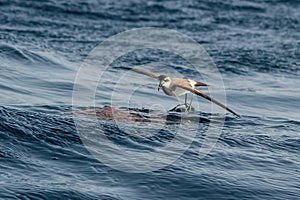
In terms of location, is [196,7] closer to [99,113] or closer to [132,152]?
[99,113]

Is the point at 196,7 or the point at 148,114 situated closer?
the point at 148,114

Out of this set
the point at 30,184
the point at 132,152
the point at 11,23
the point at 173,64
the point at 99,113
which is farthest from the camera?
the point at 11,23

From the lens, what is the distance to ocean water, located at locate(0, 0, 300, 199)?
10.4 meters

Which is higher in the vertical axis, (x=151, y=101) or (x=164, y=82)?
(x=164, y=82)

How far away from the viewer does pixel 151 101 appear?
48.2 feet

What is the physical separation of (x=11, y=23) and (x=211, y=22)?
6.10 meters

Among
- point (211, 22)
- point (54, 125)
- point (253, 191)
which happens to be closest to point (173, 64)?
point (211, 22)

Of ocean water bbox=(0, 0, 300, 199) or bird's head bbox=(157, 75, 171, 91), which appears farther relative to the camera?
bird's head bbox=(157, 75, 171, 91)

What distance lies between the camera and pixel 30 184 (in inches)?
394

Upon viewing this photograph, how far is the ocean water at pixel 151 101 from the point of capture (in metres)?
10.4

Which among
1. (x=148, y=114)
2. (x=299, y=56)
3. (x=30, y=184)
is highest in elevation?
(x=299, y=56)

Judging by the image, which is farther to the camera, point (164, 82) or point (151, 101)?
point (151, 101)

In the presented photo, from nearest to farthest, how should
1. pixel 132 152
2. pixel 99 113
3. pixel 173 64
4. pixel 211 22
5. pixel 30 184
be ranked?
pixel 30 184, pixel 132 152, pixel 99 113, pixel 173 64, pixel 211 22

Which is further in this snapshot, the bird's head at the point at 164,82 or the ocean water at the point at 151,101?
the bird's head at the point at 164,82
